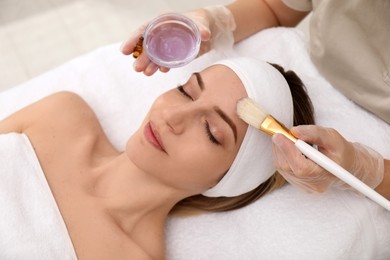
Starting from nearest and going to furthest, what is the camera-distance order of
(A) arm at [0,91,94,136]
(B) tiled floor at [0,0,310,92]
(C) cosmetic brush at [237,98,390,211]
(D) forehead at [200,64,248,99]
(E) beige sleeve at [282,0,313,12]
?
1. (C) cosmetic brush at [237,98,390,211]
2. (D) forehead at [200,64,248,99]
3. (A) arm at [0,91,94,136]
4. (E) beige sleeve at [282,0,313,12]
5. (B) tiled floor at [0,0,310,92]

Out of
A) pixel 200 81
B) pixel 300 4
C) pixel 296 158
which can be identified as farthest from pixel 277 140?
pixel 300 4

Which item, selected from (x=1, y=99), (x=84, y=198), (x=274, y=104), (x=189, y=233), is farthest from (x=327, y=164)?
(x=1, y=99)

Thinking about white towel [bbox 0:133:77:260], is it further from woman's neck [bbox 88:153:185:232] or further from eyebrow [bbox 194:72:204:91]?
eyebrow [bbox 194:72:204:91]

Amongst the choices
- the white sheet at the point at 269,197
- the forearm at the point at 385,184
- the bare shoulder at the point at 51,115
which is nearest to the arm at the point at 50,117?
the bare shoulder at the point at 51,115

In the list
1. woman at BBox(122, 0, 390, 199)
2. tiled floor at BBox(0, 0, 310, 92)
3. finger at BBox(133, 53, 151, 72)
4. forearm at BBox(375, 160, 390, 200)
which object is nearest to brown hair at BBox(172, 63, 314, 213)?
woman at BBox(122, 0, 390, 199)

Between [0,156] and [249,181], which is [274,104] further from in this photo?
[0,156]

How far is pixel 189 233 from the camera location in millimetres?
1379

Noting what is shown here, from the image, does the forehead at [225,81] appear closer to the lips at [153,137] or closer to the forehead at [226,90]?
the forehead at [226,90]

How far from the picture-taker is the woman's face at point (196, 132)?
1157 mm

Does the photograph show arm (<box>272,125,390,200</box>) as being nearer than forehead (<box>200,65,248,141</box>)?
Yes

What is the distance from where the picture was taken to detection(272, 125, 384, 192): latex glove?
102 cm

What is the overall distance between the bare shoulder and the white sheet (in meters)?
0.12

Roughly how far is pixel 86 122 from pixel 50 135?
125 millimetres

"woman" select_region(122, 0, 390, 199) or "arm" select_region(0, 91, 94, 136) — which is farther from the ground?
"woman" select_region(122, 0, 390, 199)
